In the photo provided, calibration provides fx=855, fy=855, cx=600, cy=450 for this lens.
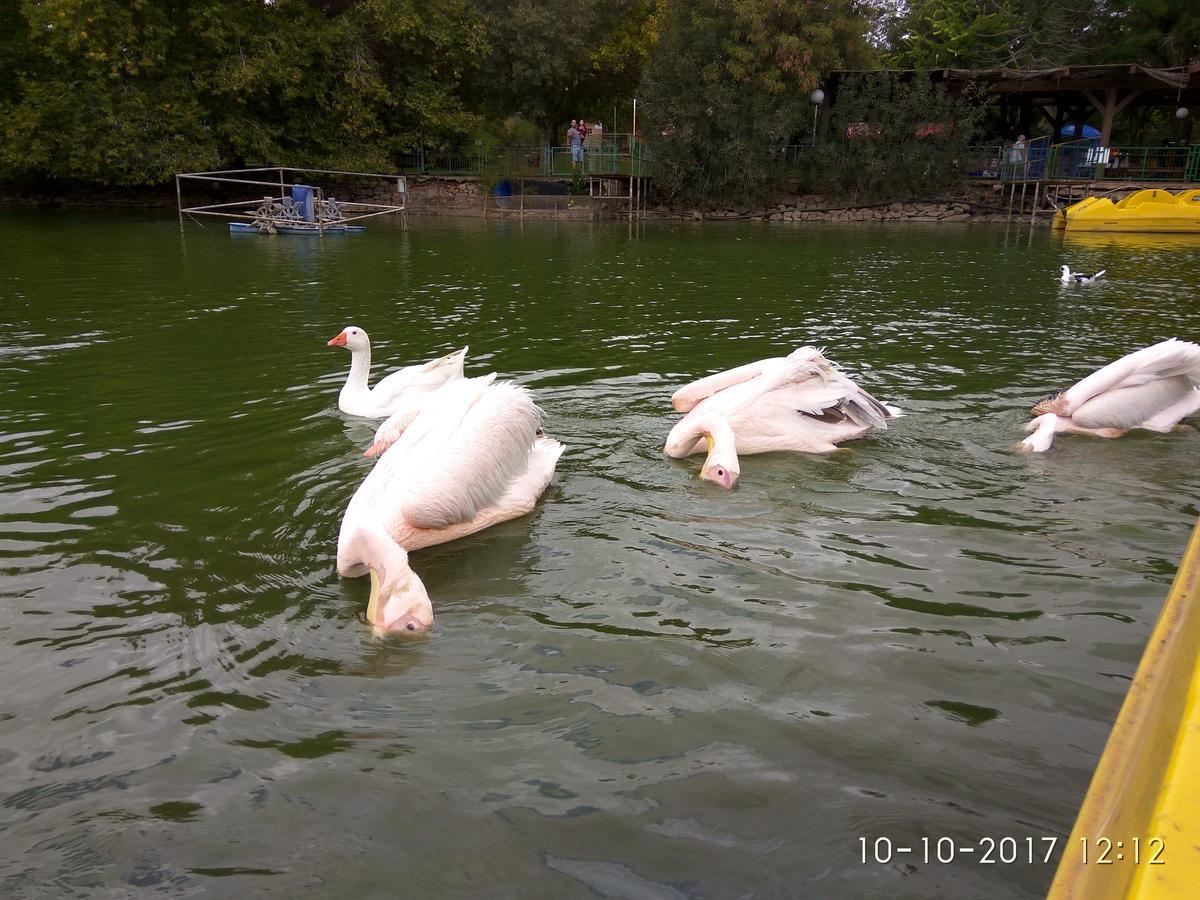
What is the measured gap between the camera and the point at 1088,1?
36.1 meters

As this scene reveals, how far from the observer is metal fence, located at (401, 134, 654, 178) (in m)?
36.2

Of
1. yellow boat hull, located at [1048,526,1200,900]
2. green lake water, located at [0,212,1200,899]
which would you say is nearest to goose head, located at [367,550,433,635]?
green lake water, located at [0,212,1200,899]

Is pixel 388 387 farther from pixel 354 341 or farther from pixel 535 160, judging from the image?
pixel 535 160

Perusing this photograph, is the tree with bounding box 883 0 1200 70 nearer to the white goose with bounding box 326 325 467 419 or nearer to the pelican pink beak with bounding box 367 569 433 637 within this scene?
the white goose with bounding box 326 325 467 419

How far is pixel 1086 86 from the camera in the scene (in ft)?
105

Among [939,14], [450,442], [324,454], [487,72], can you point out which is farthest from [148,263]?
[939,14]

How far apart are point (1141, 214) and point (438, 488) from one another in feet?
94.4

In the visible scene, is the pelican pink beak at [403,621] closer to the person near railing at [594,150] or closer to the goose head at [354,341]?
the goose head at [354,341]

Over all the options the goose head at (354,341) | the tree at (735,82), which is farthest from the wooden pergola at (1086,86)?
the goose head at (354,341)

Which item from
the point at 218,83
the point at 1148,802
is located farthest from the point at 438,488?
the point at 218,83

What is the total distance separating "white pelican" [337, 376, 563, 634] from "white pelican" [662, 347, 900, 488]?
110cm

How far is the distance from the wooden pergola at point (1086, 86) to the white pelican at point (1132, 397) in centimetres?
2870

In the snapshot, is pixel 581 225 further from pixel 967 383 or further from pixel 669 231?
pixel 967 383

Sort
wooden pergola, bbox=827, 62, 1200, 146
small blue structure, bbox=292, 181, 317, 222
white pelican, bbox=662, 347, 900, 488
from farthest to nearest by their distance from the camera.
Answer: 1. wooden pergola, bbox=827, 62, 1200, 146
2. small blue structure, bbox=292, 181, 317, 222
3. white pelican, bbox=662, 347, 900, 488
